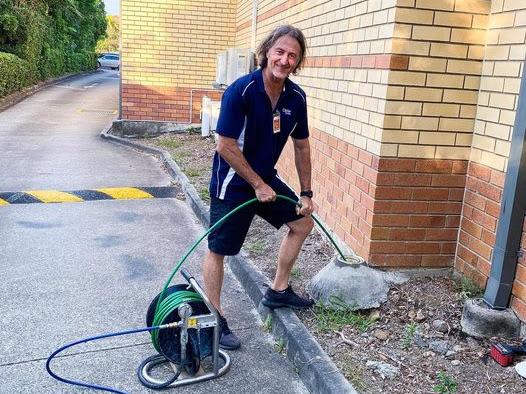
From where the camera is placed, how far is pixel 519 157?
3146mm

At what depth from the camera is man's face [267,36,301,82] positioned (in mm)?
3188

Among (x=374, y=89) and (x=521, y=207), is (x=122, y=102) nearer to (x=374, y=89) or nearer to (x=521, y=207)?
(x=374, y=89)

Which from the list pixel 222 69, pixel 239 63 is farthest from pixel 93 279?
pixel 222 69

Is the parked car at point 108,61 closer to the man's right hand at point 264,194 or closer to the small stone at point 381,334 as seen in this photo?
the man's right hand at point 264,194

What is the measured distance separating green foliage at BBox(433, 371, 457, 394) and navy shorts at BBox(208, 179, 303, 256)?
132 cm

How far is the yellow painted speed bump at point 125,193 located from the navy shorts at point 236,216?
4080 millimetres

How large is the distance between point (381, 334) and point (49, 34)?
84.4 ft

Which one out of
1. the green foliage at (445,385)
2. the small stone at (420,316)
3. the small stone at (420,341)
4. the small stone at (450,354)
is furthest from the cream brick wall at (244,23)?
the green foliage at (445,385)

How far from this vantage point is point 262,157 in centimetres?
337

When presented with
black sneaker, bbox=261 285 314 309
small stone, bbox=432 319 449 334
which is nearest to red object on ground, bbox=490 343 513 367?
small stone, bbox=432 319 449 334

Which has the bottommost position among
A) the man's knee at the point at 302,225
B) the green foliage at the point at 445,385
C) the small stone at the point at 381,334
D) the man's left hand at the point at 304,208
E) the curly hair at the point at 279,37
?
the small stone at the point at 381,334

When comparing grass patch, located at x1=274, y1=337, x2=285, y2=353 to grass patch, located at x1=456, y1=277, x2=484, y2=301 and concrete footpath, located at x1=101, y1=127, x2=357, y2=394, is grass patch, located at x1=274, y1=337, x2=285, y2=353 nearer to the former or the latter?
concrete footpath, located at x1=101, y1=127, x2=357, y2=394

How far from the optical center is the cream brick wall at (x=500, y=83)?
3.33m

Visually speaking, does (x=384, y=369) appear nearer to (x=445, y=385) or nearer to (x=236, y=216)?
(x=445, y=385)
